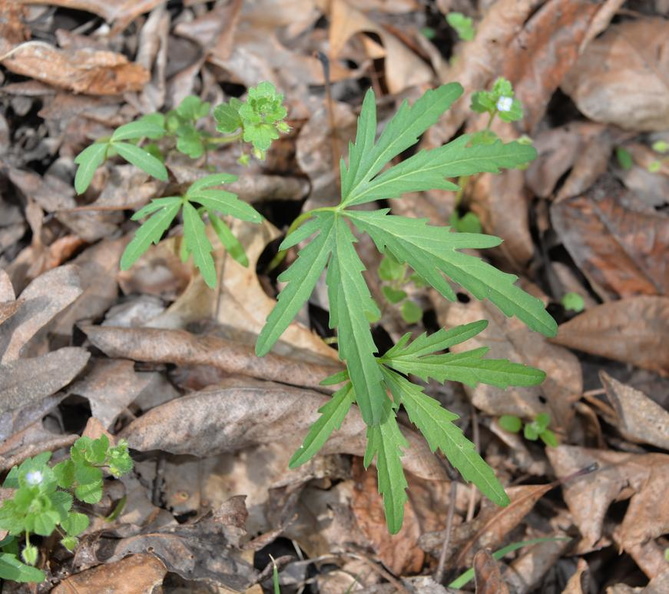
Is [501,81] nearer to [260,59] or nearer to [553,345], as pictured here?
[553,345]

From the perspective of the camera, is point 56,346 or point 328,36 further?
point 328,36

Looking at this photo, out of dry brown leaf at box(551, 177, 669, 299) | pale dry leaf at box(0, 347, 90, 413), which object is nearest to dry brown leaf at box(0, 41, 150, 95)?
pale dry leaf at box(0, 347, 90, 413)

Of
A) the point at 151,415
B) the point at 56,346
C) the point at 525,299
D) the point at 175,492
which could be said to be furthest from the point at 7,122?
the point at 525,299

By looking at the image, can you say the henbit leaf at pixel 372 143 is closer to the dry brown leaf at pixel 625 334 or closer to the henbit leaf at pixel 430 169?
the henbit leaf at pixel 430 169

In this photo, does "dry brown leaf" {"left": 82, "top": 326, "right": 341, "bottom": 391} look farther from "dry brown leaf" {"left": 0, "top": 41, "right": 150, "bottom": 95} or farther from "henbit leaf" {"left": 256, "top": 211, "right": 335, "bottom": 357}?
"dry brown leaf" {"left": 0, "top": 41, "right": 150, "bottom": 95}

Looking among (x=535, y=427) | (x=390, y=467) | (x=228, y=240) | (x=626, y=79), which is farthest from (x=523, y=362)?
(x=626, y=79)

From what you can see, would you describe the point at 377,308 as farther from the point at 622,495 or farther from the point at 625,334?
the point at 625,334

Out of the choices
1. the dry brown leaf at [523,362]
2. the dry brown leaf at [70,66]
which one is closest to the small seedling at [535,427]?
the dry brown leaf at [523,362]
